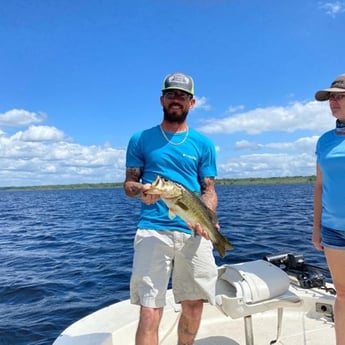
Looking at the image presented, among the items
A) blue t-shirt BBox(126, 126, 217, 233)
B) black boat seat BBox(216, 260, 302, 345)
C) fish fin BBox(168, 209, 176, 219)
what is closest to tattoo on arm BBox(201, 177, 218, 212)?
blue t-shirt BBox(126, 126, 217, 233)

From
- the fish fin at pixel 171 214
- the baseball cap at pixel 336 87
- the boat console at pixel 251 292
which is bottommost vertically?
the boat console at pixel 251 292

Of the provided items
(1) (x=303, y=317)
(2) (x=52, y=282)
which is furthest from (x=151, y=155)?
(2) (x=52, y=282)

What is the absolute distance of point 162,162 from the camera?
369cm

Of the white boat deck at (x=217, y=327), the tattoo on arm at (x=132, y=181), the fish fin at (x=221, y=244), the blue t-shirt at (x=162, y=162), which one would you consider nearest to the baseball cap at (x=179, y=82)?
the blue t-shirt at (x=162, y=162)

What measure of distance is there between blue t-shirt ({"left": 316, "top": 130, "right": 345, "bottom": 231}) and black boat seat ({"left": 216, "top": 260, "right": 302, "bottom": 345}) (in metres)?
0.98

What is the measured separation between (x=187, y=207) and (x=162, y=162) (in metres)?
0.52

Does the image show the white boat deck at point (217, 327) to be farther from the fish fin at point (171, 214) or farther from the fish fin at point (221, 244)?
the fish fin at point (171, 214)

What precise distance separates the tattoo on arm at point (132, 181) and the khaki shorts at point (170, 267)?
14.6 inches

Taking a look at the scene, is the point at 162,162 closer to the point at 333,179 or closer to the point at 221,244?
the point at 221,244

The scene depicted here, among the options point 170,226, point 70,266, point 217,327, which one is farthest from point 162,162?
point 70,266

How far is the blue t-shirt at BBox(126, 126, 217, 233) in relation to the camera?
365cm

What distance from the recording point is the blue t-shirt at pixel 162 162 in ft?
12.0

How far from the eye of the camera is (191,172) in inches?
150

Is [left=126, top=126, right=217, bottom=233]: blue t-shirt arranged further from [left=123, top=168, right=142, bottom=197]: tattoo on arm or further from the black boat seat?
the black boat seat
